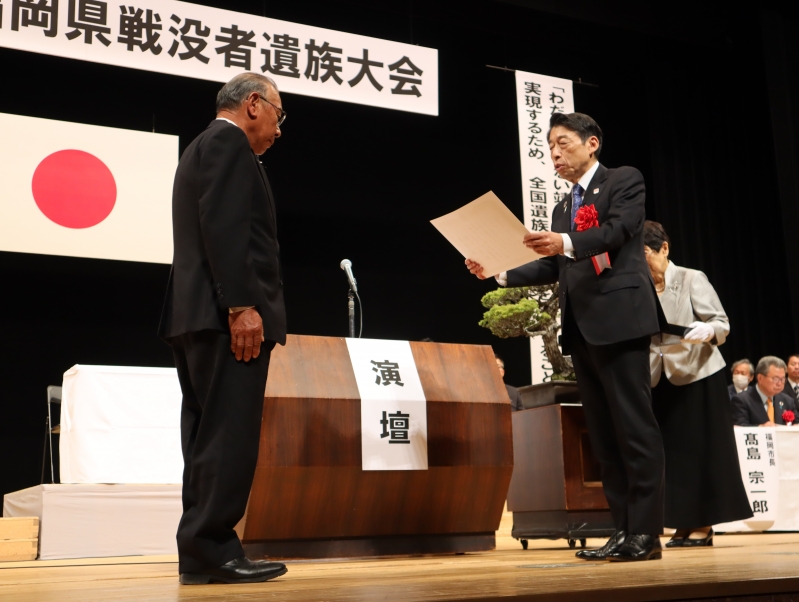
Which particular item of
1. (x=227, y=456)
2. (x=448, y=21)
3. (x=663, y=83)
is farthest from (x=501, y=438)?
(x=663, y=83)

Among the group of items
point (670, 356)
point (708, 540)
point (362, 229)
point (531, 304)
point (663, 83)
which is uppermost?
point (663, 83)

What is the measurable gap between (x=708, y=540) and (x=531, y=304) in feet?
4.26

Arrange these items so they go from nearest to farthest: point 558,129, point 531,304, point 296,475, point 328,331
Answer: point 558,129
point 296,475
point 531,304
point 328,331

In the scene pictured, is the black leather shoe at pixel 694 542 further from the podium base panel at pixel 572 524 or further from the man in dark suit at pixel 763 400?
the man in dark suit at pixel 763 400

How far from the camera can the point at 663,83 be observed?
802 centimetres

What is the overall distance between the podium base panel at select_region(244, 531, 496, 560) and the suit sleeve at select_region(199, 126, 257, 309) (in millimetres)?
1155

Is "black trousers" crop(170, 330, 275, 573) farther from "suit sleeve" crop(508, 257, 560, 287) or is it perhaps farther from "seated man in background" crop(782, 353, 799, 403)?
"seated man in background" crop(782, 353, 799, 403)

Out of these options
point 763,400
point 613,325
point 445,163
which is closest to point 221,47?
point 445,163

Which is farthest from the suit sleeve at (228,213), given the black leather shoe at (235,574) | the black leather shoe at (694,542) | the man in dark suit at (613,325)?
the black leather shoe at (694,542)

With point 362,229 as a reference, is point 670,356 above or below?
below

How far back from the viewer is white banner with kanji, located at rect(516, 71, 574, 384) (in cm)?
634

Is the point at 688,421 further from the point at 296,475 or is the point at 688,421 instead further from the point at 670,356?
the point at 296,475

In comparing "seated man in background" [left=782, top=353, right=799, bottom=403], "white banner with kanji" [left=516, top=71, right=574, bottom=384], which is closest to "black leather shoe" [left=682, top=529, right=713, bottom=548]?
"white banner with kanji" [left=516, top=71, right=574, bottom=384]

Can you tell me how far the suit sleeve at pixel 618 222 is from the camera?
2246 mm
